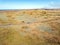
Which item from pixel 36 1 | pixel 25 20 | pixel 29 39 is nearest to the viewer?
pixel 29 39

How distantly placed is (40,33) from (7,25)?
67cm

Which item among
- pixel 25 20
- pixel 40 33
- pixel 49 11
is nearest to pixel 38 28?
pixel 40 33

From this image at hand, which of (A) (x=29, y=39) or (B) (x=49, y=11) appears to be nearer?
(A) (x=29, y=39)

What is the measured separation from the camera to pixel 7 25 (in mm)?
2543

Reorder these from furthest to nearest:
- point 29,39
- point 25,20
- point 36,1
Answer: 1. point 36,1
2. point 25,20
3. point 29,39

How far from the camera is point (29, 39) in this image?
99.7 inches

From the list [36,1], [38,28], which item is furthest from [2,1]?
[38,28]

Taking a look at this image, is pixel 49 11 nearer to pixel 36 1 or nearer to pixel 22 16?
pixel 36 1

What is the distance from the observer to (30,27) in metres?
2.65

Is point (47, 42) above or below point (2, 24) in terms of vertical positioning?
below

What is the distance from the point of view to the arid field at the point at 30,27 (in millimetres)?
2498

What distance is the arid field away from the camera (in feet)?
8.20

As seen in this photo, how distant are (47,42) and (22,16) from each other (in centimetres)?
73

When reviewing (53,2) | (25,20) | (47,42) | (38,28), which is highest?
(53,2)
